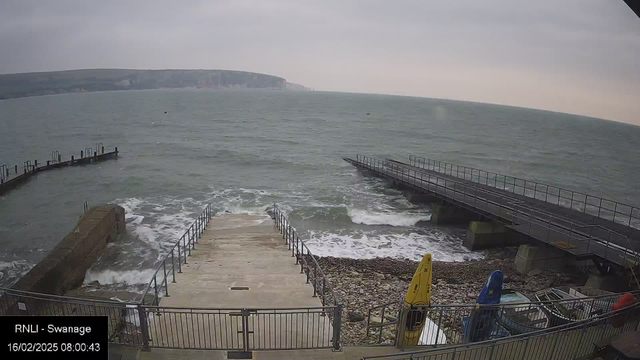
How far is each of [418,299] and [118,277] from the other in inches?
602

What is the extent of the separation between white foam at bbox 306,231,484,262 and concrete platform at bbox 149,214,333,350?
603cm

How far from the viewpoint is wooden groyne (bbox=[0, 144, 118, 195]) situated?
34.6m

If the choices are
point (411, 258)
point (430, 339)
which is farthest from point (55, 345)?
point (411, 258)

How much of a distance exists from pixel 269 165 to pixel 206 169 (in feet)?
25.6

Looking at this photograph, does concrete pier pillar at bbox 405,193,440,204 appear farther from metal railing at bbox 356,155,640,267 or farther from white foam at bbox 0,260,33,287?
white foam at bbox 0,260,33,287

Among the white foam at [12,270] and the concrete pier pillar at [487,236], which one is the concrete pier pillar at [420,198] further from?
the white foam at [12,270]

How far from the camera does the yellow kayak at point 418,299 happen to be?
7.80 meters

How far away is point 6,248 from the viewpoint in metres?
21.5

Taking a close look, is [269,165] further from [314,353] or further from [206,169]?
[314,353]

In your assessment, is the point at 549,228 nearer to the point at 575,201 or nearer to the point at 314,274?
the point at 314,274

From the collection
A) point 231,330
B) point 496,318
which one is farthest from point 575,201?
point 231,330

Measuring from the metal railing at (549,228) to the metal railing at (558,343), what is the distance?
824cm

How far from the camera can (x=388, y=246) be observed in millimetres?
22656

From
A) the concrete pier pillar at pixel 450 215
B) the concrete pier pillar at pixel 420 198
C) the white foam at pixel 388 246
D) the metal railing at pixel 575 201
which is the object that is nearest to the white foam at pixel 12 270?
the white foam at pixel 388 246
